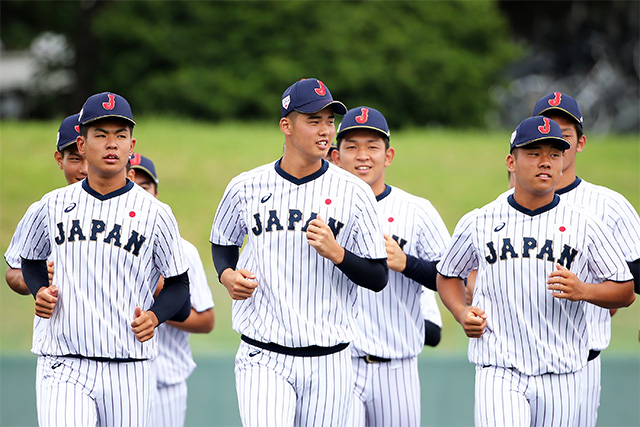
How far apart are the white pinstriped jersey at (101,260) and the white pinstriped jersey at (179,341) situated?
1116 millimetres

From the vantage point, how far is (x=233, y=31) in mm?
19953

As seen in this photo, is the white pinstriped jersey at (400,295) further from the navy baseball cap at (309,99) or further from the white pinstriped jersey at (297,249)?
the navy baseball cap at (309,99)

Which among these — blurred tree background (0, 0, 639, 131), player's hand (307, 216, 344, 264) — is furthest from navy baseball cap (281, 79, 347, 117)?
blurred tree background (0, 0, 639, 131)

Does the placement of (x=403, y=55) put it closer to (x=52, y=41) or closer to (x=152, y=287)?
(x=52, y=41)

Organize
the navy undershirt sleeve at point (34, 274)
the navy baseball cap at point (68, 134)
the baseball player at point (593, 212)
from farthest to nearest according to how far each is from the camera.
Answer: the navy baseball cap at point (68, 134) → the baseball player at point (593, 212) → the navy undershirt sleeve at point (34, 274)

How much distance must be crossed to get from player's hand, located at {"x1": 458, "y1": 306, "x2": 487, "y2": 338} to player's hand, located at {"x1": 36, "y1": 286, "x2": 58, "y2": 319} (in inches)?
75.6

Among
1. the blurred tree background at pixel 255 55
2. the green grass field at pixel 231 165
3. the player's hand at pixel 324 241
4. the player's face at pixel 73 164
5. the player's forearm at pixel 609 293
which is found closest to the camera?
the player's hand at pixel 324 241

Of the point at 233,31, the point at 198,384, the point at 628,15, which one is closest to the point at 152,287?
the point at 198,384

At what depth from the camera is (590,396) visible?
456cm

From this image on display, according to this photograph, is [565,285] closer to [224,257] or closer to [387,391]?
[387,391]

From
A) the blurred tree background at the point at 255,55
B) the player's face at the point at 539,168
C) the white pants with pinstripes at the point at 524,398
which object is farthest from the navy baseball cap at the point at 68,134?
the blurred tree background at the point at 255,55

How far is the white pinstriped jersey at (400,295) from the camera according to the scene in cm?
510

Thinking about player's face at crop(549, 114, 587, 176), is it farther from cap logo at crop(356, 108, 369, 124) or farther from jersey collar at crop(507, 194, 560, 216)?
cap logo at crop(356, 108, 369, 124)

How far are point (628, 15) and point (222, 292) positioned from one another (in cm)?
1970
